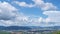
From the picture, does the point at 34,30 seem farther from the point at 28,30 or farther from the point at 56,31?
the point at 56,31

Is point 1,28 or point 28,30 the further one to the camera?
point 28,30

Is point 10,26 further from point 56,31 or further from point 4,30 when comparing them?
point 56,31

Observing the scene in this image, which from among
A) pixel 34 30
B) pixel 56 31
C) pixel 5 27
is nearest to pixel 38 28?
pixel 34 30

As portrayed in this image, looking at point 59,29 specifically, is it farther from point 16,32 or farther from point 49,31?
point 16,32

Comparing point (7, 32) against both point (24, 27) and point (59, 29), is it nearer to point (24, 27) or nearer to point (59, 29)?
point (24, 27)

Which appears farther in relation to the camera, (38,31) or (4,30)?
(38,31)

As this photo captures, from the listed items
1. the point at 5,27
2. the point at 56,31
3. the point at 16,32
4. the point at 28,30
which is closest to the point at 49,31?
the point at 56,31
